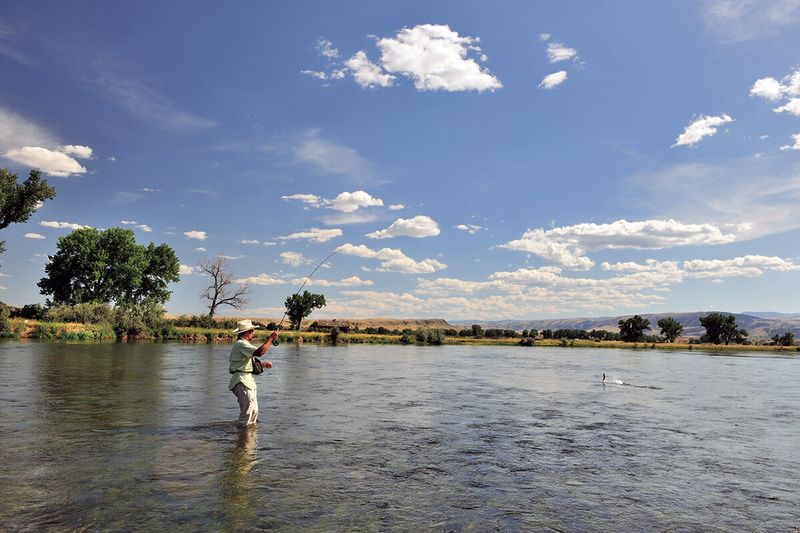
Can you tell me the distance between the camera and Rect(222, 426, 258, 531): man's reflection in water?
6778mm

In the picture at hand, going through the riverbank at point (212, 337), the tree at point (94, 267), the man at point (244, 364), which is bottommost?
the riverbank at point (212, 337)

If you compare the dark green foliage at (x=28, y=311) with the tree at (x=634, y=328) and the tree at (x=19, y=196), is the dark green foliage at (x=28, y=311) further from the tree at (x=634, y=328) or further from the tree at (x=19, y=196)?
the tree at (x=634, y=328)

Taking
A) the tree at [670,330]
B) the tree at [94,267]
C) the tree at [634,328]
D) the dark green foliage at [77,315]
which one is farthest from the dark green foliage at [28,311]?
the tree at [670,330]

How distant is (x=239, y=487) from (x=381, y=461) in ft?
10.5

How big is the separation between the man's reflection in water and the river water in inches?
1.5

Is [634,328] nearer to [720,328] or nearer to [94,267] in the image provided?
[720,328]

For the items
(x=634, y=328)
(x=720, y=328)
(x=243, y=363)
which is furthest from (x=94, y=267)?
(x=720, y=328)

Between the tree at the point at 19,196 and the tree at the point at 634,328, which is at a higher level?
the tree at the point at 19,196

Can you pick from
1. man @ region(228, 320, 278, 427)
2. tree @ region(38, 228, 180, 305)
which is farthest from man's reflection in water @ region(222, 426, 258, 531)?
tree @ region(38, 228, 180, 305)

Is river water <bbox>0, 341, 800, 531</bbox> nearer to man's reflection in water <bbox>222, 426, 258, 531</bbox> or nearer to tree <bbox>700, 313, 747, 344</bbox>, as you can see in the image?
man's reflection in water <bbox>222, 426, 258, 531</bbox>

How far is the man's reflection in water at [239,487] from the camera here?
6.78 meters

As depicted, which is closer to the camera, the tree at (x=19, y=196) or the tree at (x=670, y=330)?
the tree at (x=19, y=196)

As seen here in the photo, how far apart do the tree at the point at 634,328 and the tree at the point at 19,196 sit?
113 m

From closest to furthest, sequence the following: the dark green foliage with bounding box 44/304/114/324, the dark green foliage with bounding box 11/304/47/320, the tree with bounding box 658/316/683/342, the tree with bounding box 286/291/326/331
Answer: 1. the dark green foliage with bounding box 44/304/114/324
2. the dark green foliage with bounding box 11/304/47/320
3. the tree with bounding box 286/291/326/331
4. the tree with bounding box 658/316/683/342
